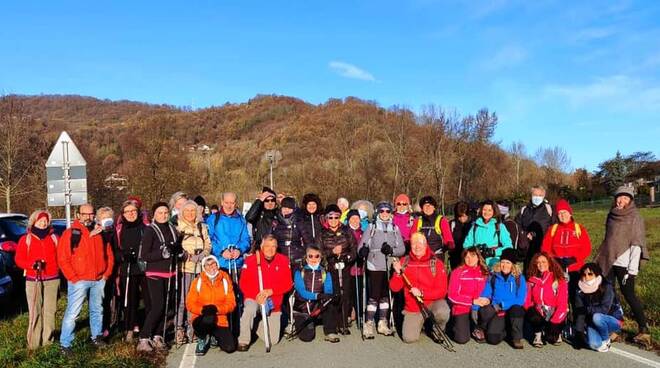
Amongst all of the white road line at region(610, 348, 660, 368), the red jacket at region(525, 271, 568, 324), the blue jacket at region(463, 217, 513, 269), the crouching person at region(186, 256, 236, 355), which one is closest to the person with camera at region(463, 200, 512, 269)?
the blue jacket at region(463, 217, 513, 269)

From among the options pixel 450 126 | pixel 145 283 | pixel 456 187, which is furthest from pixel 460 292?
pixel 456 187

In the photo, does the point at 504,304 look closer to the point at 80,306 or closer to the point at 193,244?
the point at 193,244

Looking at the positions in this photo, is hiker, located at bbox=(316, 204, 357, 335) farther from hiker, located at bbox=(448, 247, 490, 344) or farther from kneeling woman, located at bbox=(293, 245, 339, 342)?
hiker, located at bbox=(448, 247, 490, 344)

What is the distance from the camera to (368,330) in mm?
7383

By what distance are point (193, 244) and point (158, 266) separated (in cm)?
56

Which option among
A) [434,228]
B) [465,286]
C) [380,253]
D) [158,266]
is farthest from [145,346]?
[434,228]

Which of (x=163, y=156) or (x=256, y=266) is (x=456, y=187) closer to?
(x=163, y=156)

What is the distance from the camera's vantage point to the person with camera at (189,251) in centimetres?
736

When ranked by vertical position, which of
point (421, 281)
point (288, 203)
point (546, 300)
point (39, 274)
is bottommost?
point (546, 300)

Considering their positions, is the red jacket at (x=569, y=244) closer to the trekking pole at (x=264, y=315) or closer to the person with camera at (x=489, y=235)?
the person with camera at (x=489, y=235)

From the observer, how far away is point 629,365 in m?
6.02

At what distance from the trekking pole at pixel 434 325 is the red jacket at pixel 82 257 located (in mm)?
3942

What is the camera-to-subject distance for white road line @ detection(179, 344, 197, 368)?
20.6 feet

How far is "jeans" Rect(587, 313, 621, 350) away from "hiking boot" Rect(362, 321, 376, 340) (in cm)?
268
